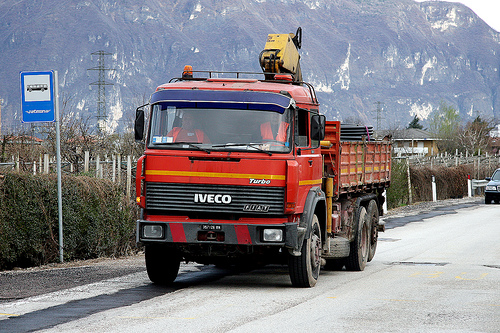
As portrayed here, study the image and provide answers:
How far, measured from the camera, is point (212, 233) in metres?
9.12

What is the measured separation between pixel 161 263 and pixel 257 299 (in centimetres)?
187

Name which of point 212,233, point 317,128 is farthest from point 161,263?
point 317,128

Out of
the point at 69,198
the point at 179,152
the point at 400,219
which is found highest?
the point at 179,152

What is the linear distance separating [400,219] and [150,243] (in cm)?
1731

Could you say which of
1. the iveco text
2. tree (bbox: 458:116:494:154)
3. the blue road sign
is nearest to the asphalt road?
the iveco text

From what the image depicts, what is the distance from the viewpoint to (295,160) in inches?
364

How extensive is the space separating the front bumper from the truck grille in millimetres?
191

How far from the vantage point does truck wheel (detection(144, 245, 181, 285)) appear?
993 cm

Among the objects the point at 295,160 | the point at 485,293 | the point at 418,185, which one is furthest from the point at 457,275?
the point at 418,185

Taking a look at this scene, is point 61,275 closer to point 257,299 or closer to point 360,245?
point 257,299

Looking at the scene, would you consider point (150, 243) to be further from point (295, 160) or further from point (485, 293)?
point (485, 293)

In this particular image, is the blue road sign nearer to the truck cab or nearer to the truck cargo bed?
the truck cab

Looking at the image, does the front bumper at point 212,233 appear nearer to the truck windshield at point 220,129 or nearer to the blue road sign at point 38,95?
the truck windshield at point 220,129

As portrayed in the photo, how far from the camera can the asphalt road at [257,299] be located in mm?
7219
